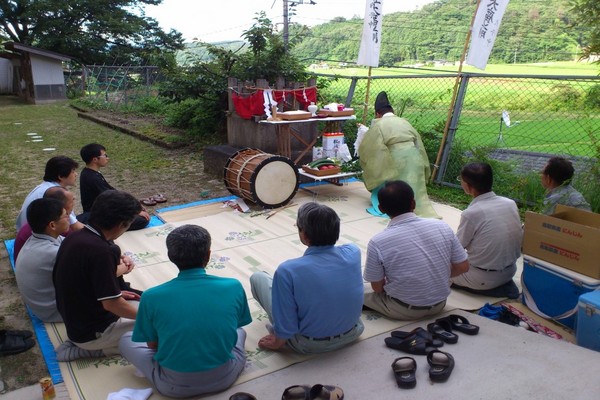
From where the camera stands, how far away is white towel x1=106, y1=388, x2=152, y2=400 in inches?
102

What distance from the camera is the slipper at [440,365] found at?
2.61 metres

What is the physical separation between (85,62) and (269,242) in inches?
1025

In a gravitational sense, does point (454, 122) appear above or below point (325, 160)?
above

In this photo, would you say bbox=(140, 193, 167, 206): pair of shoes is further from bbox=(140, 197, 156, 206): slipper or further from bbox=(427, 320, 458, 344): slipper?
bbox=(427, 320, 458, 344): slipper

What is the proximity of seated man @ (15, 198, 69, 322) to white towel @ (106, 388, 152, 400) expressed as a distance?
1.08 m

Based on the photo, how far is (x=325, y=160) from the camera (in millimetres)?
6750

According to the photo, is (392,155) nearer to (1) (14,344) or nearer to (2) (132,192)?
(2) (132,192)

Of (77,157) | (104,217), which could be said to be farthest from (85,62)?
(104,217)

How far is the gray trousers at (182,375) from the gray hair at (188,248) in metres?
0.58

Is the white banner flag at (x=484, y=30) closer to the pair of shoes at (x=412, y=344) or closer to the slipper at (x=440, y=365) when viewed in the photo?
the pair of shoes at (x=412, y=344)

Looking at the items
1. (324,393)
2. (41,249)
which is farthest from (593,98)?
(41,249)

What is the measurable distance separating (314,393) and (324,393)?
0.05 metres

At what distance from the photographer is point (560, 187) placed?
393cm

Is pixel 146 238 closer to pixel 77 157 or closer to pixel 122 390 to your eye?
pixel 122 390
